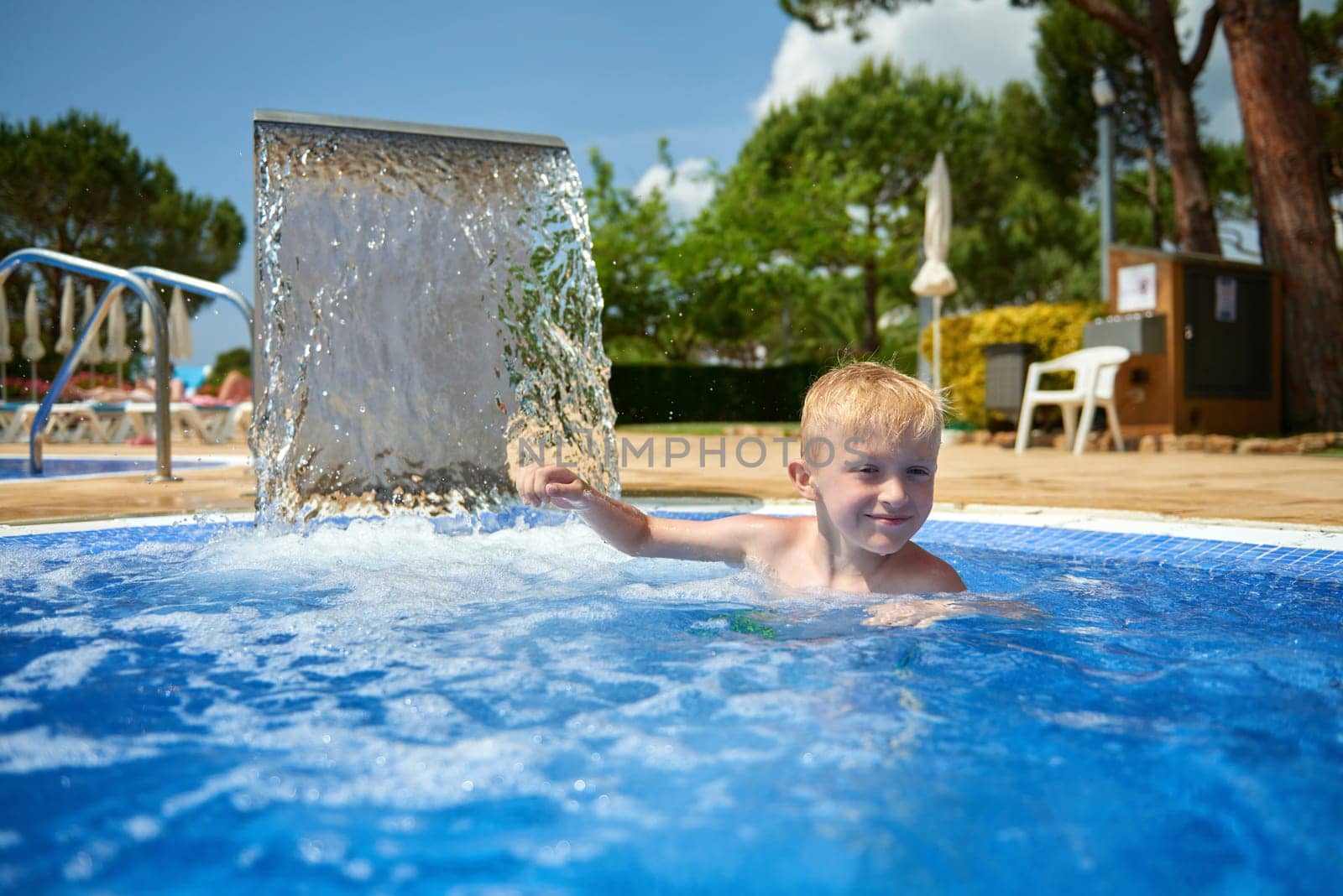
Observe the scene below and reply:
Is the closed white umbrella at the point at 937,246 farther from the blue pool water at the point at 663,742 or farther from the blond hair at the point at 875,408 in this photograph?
the blond hair at the point at 875,408

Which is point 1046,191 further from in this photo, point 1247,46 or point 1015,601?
point 1015,601

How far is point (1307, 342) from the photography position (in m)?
10.2

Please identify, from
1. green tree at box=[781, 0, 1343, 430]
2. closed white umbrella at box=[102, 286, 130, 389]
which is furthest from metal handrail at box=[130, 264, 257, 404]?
green tree at box=[781, 0, 1343, 430]

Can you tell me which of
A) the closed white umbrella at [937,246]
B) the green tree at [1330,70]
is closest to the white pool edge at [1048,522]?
the closed white umbrella at [937,246]

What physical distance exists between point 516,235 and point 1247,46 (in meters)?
8.89

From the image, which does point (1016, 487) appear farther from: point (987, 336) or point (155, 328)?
point (987, 336)

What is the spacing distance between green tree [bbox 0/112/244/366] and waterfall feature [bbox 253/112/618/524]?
21889mm

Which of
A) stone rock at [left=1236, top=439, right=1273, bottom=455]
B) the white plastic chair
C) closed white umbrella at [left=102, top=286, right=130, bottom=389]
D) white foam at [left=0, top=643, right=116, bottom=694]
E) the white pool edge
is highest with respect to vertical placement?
closed white umbrella at [left=102, top=286, right=130, bottom=389]

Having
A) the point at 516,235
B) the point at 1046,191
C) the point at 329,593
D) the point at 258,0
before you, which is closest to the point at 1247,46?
the point at 516,235

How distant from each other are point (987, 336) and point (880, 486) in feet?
33.6

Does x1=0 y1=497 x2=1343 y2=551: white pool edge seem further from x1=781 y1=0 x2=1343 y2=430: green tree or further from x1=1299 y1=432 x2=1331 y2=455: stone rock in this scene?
x1=781 y1=0 x2=1343 y2=430: green tree

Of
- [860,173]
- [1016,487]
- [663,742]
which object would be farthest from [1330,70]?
[663,742]

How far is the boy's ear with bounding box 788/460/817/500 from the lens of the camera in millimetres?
2225

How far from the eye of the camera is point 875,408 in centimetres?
201
